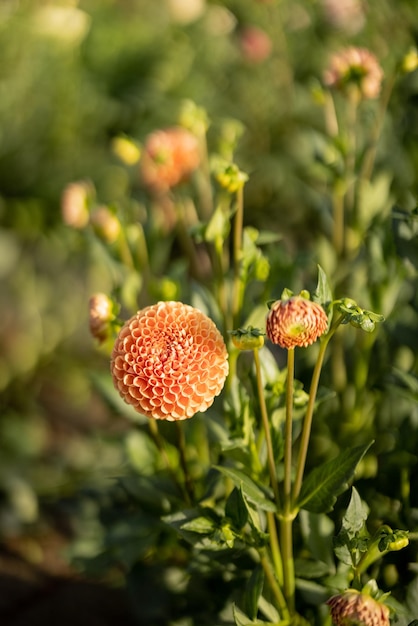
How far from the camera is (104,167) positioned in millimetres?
1940

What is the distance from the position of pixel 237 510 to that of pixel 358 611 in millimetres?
122

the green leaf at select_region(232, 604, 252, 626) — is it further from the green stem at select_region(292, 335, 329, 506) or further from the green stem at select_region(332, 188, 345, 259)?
the green stem at select_region(332, 188, 345, 259)

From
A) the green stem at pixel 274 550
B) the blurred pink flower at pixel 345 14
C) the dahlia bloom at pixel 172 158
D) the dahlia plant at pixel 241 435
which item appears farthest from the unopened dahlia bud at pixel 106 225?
the blurred pink flower at pixel 345 14

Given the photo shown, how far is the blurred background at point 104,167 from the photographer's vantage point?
88cm

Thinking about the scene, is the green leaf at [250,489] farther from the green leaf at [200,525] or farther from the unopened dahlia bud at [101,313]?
the unopened dahlia bud at [101,313]

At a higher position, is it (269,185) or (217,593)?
(217,593)

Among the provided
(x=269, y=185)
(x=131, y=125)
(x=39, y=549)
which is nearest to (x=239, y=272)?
(x=39, y=549)

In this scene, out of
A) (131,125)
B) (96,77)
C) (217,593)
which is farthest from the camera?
(96,77)

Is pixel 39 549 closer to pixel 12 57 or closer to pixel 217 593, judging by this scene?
pixel 217 593

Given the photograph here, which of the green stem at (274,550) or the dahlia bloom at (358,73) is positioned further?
the dahlia bloom at (358,73)

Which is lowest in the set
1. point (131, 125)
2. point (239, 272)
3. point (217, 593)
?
point (131, 125)

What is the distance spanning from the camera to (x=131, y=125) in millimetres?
2146

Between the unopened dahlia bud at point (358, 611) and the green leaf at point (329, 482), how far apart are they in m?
0.08

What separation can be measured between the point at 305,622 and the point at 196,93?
171 cm
